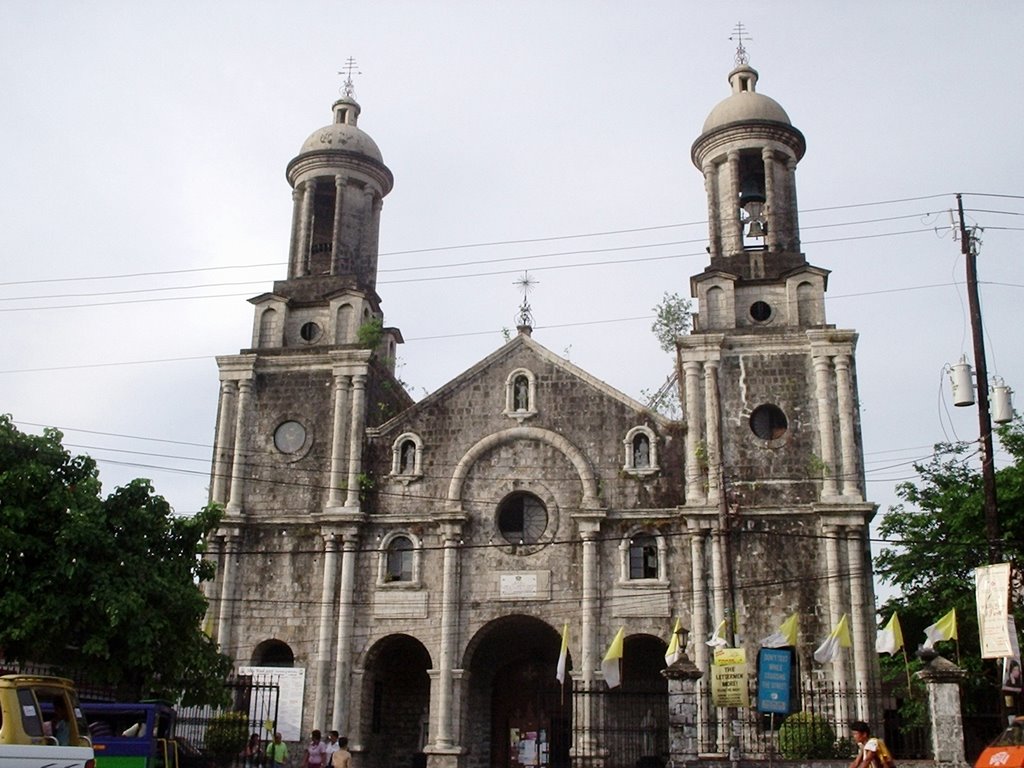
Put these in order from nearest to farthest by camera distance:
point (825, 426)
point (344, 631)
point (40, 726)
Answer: point (40, 726), point (825, 426), point (344, 631)

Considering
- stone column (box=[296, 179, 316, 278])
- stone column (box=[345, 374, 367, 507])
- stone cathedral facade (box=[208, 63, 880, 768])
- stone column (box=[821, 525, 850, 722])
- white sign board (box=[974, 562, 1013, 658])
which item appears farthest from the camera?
stone column (box=[296, 179, 316, 278])

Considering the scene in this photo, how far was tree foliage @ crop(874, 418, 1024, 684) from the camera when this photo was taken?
2386cm

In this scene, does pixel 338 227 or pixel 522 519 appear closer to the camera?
pixel 522 519

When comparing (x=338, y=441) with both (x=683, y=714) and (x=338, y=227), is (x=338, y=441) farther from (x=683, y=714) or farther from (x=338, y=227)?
(x=683, y=714)

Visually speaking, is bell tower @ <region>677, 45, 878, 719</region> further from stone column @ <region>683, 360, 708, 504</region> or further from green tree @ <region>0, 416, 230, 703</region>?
green tree @ <region>0, 416, 230, 703</region>

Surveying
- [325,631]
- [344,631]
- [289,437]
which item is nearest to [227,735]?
[325,631]

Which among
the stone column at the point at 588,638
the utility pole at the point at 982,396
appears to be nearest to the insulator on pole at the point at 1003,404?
the utility pole at the point at 982,396

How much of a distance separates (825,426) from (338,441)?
1185 cm

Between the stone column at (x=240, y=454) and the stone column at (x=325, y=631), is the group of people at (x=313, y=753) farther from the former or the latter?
the stone column at (x=240, y=454)

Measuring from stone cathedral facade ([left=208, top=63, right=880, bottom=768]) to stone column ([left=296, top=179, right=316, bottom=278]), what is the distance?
1.29m

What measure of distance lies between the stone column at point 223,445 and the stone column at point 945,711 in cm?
1757

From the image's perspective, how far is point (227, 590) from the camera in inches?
1061

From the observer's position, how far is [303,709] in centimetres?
2572

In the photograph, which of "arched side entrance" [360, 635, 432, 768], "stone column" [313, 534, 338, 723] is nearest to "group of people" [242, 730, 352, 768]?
"stone column" [313, 534, 338, 723]
